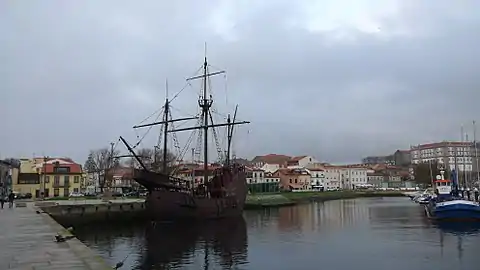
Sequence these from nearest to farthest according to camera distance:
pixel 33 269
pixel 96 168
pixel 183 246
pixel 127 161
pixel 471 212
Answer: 1. pixel 33 269
2. pixel 183 246
3. pixel 471 212
4. pixel 96 168
5. pixel 127 161

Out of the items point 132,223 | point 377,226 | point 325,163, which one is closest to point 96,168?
point 132,223

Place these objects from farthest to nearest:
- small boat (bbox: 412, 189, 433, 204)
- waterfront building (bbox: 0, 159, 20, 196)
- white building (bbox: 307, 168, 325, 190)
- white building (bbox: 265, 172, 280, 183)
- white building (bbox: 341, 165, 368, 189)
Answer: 1. white building (bbox: 341, 165, 368, 189)
2. white building (bbox: 307, 168, 325, 190)
3. white building (bbox: 265, 172, 280, 183)
4. waterfront building (bbox: 0, 159, 20, 196)
5. small boat (bbox: 412, 189, 433, 204)

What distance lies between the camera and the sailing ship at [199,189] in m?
47.2

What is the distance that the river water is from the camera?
2345 centimetres

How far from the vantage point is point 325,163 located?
191625 mm

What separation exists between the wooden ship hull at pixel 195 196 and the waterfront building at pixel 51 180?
155ft

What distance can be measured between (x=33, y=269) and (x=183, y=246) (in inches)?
722

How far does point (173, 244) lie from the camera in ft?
106

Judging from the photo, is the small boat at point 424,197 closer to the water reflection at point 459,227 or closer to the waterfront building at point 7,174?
the water reflection at point 459,227

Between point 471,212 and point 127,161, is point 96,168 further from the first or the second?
point 471,212

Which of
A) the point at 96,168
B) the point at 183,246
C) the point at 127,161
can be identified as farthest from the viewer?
the point at 127,161

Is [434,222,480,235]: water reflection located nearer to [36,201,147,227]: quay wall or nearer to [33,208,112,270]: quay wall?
A: [33,208,112,270]: quay wall

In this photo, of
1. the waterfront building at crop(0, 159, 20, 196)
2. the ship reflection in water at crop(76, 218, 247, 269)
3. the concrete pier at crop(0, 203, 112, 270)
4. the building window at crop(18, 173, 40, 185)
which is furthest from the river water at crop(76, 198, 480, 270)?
the building window at crop(18, 173, 40, 185)

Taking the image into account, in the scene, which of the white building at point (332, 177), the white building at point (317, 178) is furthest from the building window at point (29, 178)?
the white building at point (332, 177)
